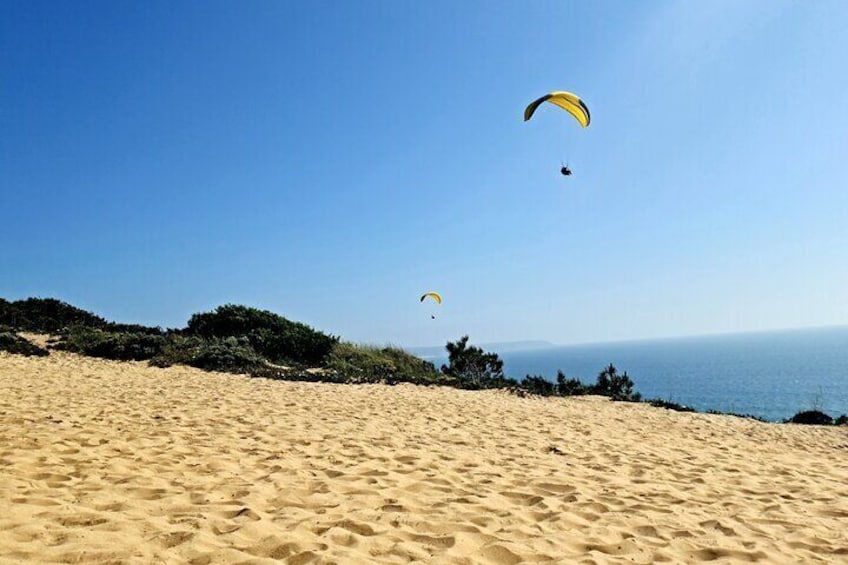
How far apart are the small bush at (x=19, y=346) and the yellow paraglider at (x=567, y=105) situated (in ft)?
57.3

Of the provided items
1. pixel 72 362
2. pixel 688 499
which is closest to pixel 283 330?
pixel 72 362

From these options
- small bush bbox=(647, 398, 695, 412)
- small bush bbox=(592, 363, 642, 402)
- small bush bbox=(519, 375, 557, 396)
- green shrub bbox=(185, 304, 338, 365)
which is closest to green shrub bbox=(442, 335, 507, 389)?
small bush bbox=(519, 375, 557, 396)

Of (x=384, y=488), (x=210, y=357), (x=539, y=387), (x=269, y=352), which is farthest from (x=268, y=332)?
(x=384, y=488)

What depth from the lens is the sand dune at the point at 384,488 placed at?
3.82 meters

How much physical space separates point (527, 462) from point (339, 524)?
11.5ft

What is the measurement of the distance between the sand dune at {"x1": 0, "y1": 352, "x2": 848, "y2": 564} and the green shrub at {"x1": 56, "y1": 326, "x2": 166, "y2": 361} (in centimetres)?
773

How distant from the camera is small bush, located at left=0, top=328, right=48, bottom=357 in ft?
54.6

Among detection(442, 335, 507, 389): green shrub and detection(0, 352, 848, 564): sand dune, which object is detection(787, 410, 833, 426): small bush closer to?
detection(0, 352, 848, 564): sand dune

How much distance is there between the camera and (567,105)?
12891 millimetres

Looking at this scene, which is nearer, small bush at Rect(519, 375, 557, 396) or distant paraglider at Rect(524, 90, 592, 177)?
distant paraglider at Rect(524, 90, 592, 177)

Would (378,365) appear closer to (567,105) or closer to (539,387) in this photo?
(539,387)

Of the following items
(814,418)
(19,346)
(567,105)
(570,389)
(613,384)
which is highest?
(567,105)

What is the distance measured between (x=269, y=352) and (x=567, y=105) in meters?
16.4

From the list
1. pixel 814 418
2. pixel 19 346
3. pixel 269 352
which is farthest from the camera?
pixel 269 352
